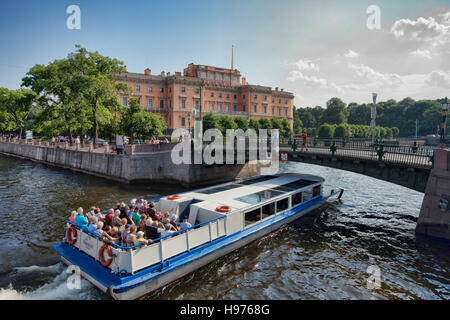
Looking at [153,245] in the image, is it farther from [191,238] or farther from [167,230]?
[191,238]

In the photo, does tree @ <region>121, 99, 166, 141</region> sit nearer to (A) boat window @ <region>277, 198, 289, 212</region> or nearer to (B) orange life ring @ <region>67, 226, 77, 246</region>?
(A) boat window @ <region>277, 198, 289, 212</region>

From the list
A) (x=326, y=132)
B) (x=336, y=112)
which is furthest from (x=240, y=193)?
(x=336, y=112)

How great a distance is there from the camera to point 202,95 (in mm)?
74812

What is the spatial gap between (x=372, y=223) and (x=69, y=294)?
16.3 meters

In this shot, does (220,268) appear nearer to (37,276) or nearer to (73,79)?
(37,276)

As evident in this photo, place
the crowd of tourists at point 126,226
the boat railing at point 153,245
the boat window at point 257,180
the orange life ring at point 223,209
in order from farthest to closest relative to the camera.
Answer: the boat window at point 257,180 → the orange life ring at point 223,209 → the crowd of tourists at point 126,226 → the boat railing at point 153,245

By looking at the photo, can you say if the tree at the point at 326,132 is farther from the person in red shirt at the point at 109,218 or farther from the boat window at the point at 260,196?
the person in red shirt at the point at 109,218

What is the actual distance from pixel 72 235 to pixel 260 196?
879cm

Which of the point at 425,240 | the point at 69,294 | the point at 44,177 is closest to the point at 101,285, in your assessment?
the point at 69,294

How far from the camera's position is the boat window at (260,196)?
14141 millimetres

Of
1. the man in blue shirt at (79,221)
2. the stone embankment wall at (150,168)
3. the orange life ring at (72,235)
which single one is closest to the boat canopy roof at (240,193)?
the man in blue shirt at (79,221)

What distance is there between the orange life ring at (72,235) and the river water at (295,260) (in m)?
1.08

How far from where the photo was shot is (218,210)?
1241 cm
